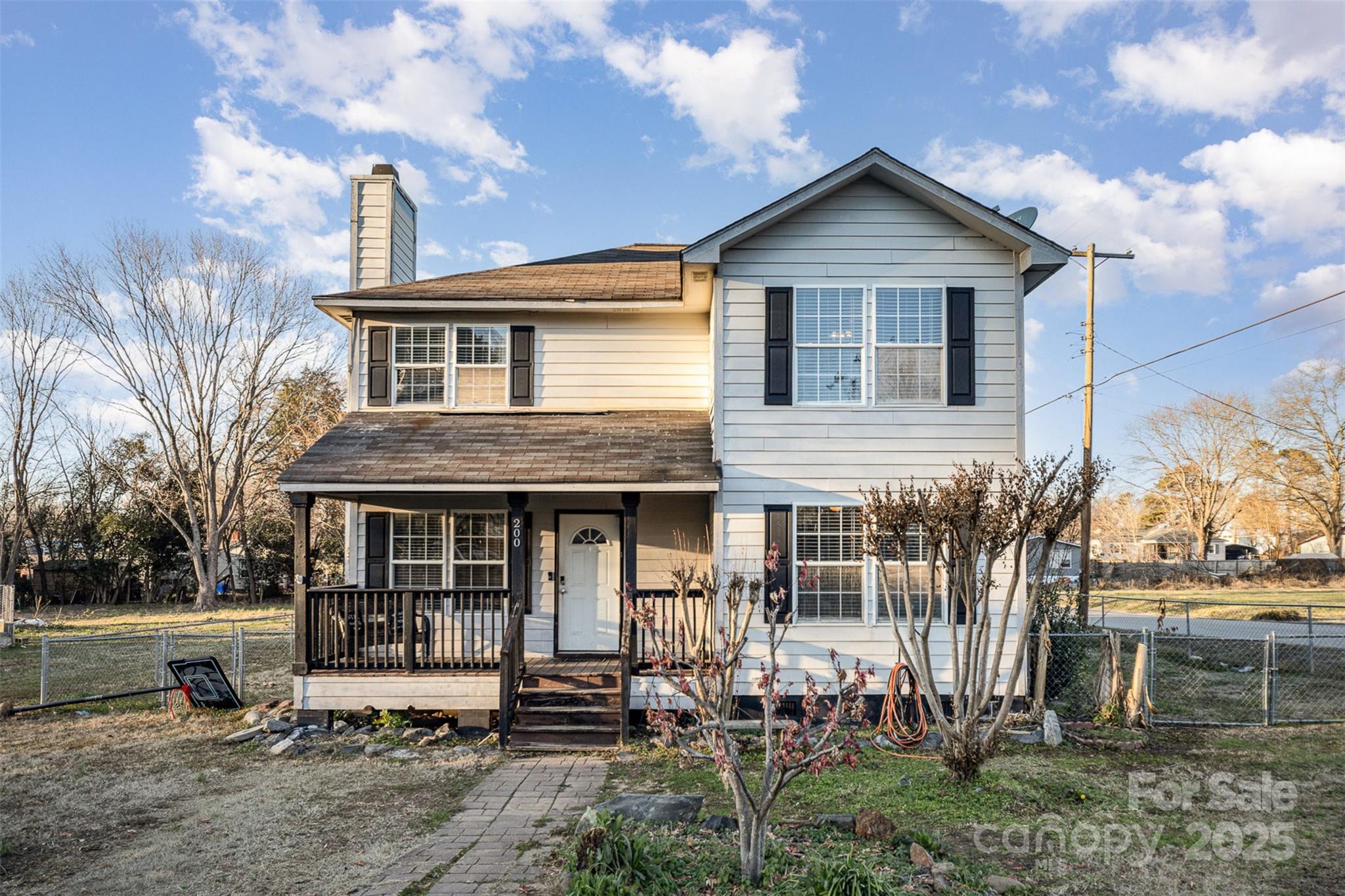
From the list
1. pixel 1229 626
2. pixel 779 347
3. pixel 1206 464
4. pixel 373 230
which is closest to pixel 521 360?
pixel 373 230

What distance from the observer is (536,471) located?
31.4ft

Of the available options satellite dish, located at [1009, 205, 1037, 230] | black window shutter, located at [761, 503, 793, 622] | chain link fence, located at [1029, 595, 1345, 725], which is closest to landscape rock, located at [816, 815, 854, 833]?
black window shutter, located at [761, 503, 793, 622]

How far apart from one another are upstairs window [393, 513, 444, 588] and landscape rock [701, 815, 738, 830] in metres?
6.55

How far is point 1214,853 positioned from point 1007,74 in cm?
1043

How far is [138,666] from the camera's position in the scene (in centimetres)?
1426

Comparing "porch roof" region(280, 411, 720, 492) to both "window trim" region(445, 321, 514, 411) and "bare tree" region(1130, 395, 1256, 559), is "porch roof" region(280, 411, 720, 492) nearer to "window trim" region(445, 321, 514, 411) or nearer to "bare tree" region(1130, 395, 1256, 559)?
"window trim" region(445, 321, 514, 411)

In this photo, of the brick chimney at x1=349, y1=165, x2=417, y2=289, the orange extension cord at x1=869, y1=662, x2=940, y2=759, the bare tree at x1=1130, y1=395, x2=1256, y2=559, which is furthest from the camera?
the bare tree at x1=1130, y1=395, x2=1256, y2=559

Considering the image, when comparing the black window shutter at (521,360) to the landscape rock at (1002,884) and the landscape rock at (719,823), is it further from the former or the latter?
the landscape rock at (1002,884)

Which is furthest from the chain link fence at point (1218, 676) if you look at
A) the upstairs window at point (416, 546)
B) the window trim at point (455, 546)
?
the upstairs window at point (416, 546)

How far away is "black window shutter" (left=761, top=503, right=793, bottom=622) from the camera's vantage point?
9.30 meters

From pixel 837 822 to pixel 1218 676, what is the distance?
33.9 ft

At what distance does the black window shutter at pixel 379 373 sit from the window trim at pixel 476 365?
88cm

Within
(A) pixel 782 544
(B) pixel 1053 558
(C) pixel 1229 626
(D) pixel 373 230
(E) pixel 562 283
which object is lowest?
(C) pixel 1229 626

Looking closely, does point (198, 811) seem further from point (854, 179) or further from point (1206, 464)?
point (1206, 464)
